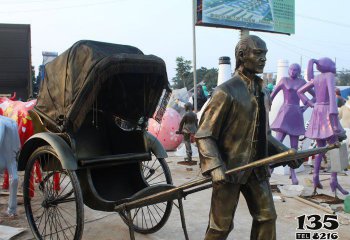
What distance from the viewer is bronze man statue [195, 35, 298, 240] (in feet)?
9.08

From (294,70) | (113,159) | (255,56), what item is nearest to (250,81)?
(255,56)

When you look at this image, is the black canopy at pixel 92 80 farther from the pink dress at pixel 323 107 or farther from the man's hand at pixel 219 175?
the pink dress at pixel 323 107

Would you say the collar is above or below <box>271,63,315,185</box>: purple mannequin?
above

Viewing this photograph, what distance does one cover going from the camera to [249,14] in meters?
20.4

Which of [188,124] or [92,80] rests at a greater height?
[92,80]

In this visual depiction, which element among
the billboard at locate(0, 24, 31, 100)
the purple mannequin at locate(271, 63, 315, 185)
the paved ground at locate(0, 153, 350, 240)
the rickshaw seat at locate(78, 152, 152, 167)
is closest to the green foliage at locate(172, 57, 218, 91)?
the billboard at locate(0, 24, 31, 100)

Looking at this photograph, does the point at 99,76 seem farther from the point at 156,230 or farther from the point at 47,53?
the point at 47,53

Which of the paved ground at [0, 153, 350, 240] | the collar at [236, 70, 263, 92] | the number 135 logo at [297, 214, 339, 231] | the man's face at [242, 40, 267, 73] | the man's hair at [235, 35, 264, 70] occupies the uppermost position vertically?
the man's hair at [235, 35, 264, 70]

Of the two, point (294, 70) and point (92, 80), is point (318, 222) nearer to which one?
point (92, 80)

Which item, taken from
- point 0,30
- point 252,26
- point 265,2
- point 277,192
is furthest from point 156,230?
point 265,2

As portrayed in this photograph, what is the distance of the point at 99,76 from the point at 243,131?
5.50 ft

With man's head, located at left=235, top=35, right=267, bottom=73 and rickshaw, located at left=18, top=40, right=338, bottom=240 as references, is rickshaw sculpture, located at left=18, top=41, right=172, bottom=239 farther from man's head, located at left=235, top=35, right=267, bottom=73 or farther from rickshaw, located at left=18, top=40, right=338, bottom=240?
man's head, located at left=235, top=35, right=267, bottom=73

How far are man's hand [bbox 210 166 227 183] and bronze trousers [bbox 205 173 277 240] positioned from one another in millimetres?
170

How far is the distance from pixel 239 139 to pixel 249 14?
1866 cm
